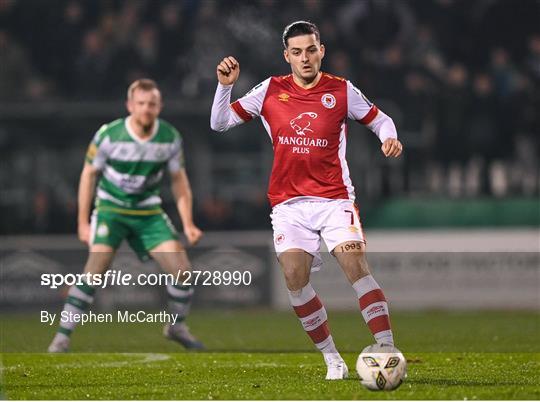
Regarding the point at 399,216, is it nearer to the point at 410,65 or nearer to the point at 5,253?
the point at 410,65

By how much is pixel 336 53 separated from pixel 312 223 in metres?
10.6

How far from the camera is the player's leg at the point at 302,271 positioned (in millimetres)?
7543

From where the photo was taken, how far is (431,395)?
648 cm

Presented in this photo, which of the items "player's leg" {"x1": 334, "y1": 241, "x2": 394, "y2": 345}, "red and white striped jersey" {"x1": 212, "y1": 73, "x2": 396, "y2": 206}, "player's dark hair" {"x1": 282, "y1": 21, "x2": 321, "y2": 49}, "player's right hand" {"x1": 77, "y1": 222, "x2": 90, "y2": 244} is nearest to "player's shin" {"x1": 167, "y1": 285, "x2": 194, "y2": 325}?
"player's right hand" {"x1": 77, "y1": 222, "x2": 90, "y2": 244}

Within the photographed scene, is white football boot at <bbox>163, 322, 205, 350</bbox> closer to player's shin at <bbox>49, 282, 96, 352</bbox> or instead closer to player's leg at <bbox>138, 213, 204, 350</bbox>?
player's leg at <bbox>138, 213, 204, 350</bbox>

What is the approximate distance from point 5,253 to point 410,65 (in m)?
6.38

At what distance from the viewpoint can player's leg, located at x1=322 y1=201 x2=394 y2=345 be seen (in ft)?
23.7

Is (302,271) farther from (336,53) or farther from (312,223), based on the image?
(336,53)

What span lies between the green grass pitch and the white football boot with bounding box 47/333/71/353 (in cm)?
11

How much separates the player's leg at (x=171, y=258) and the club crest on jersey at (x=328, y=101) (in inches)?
131

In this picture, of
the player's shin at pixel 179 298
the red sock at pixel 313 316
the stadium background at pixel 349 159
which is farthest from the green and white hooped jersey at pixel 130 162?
the stadium background at pixel 349 159

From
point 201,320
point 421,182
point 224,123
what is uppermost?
point 224,123

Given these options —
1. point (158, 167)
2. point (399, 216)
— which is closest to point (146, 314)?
point (399, 216)

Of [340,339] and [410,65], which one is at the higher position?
[410,65]
